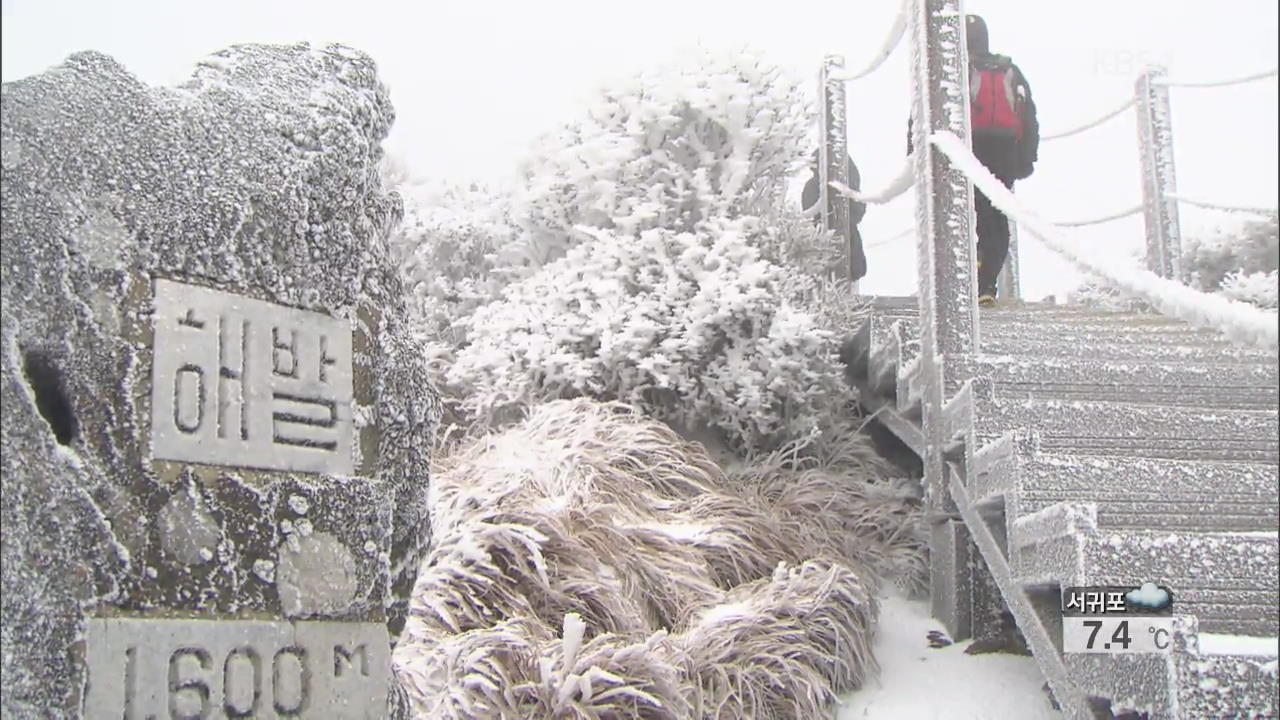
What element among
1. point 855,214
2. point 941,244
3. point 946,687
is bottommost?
point 946,687

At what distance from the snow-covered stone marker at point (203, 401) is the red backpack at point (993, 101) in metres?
2.93

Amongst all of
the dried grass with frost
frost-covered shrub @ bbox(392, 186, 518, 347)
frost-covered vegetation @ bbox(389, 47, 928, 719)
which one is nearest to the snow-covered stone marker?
the dried grass with frost

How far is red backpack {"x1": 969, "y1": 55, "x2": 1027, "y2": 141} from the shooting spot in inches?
172

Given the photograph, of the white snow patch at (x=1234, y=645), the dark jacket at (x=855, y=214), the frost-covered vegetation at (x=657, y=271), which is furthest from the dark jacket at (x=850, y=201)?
the white snow patch at (x=1234, y=645)

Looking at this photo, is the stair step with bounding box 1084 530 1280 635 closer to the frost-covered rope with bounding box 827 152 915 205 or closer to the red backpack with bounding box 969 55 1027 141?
the frost-covered rope with bounding box 827 152 915 205

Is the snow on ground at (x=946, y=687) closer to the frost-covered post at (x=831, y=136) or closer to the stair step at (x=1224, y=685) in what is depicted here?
the stair step at (x=1224, y=685)

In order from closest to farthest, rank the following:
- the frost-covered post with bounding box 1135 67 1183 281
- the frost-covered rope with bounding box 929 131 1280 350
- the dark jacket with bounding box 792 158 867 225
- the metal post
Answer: the frost-covered rope with bounding box 929 131 1280 350 < the metal post < the frost-covered post with bounding box 1135 67 1183 281 < the dark jacket with bounding box 792 158 867 225

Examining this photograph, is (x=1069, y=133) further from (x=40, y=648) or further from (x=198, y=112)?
(x=40, y=648)

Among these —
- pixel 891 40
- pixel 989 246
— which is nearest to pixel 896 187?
pixel 891 40

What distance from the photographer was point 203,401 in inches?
64.5

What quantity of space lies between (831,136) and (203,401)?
3.90m

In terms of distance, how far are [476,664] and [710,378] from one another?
4.44 feet

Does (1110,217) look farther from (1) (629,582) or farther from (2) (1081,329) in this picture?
(1) (629,582)

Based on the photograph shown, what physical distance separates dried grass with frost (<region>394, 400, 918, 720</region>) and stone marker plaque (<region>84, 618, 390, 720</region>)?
73 centimetres
